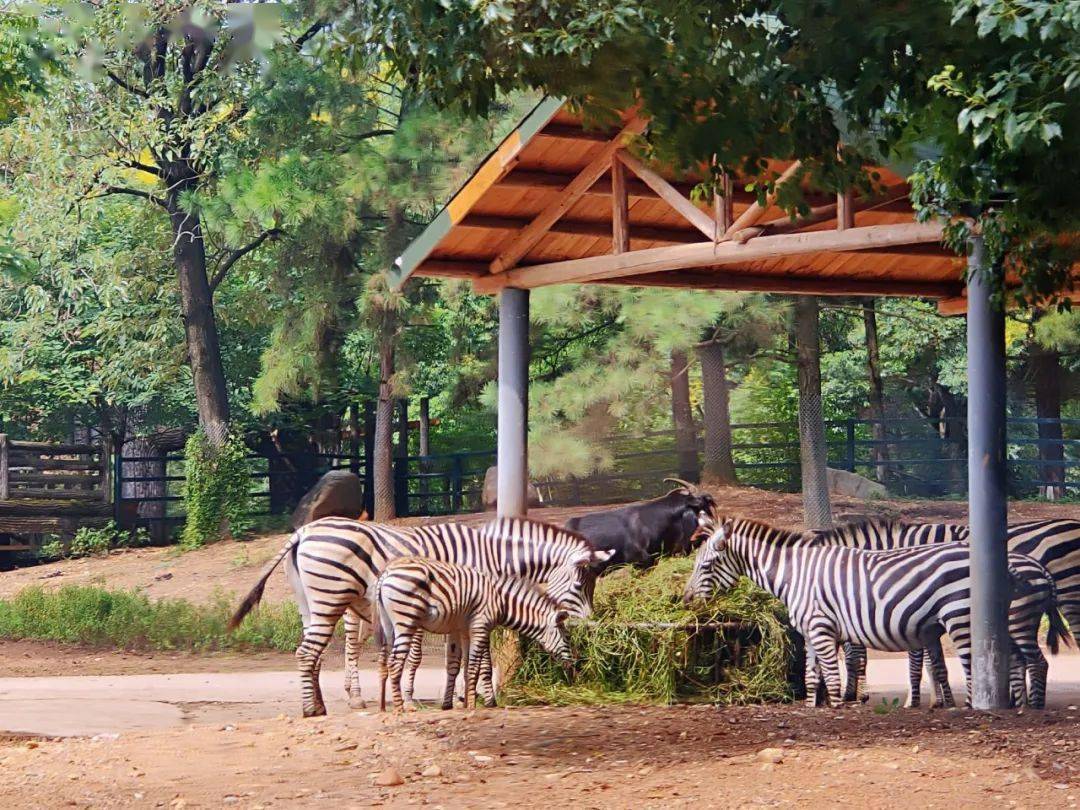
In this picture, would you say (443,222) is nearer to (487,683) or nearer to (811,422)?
(487,683)

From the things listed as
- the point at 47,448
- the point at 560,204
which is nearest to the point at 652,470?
the point at 47,448

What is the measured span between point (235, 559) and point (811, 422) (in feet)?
28.6

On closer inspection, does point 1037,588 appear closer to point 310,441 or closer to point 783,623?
point 783,623

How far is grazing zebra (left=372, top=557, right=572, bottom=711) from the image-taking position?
31.4 feet

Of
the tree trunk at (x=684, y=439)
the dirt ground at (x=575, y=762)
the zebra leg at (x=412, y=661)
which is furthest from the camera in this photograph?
the tree trunk at (x=684, y=439)

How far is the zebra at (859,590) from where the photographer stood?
30.4ft

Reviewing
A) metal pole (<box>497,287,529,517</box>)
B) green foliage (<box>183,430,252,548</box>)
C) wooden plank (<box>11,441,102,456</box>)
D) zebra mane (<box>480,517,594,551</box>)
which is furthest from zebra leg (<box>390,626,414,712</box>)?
wooden plank (<box>11,441,102,456</box>)

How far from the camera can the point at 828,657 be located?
380 inches

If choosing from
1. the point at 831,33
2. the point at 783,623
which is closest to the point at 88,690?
the point at 783,623

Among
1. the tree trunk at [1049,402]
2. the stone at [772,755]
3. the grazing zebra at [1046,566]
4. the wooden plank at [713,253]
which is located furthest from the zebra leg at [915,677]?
the tree trunk at [1049,402]

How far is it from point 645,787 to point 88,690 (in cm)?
685

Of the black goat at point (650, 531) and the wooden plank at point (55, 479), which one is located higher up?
the wooden plank at point (55, 479)

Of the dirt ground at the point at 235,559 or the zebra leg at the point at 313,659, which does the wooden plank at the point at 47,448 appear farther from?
the zebra leg at the point at 313,659

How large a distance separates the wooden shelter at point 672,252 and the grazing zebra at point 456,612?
1.18m
